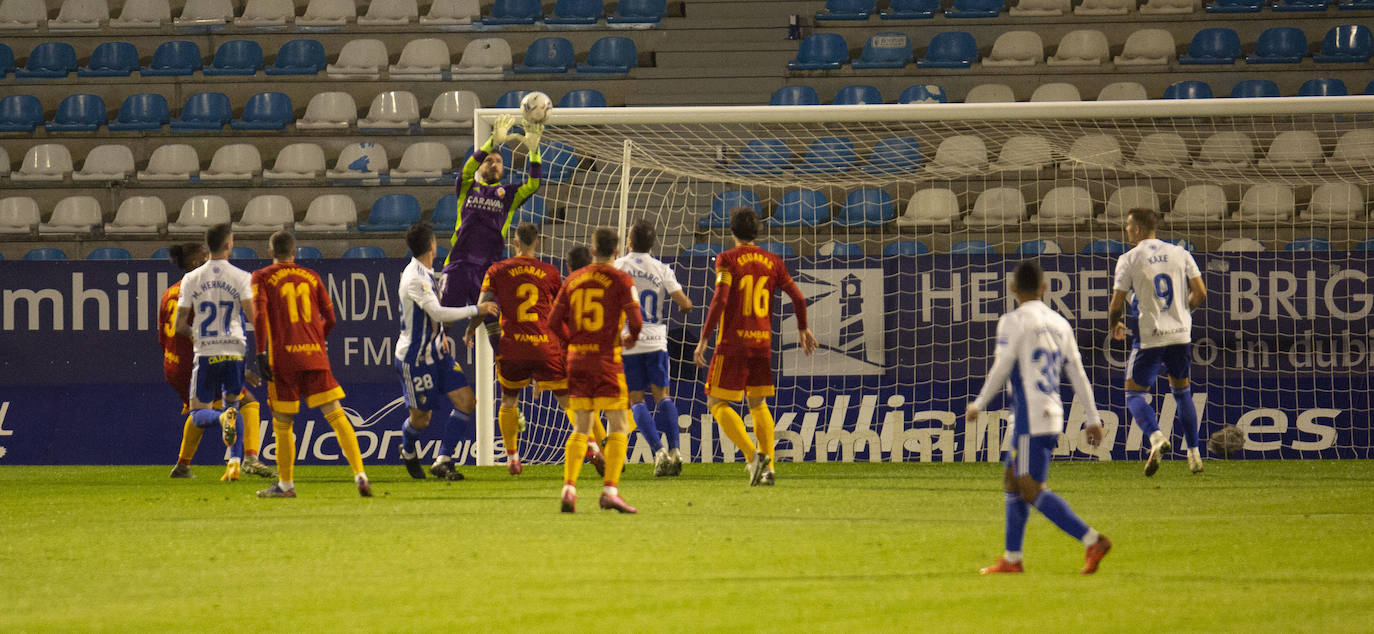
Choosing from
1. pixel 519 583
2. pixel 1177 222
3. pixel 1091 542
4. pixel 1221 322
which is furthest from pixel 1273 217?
pixel 519 583

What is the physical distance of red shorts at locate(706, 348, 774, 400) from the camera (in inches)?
398

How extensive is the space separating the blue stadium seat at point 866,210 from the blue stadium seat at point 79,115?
976 cm

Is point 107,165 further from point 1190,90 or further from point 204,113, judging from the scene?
point 1190,90

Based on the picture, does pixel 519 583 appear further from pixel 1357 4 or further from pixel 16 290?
pixel 1357 4

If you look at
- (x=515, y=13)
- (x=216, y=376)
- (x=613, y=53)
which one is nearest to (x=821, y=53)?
(x=613, y=53)

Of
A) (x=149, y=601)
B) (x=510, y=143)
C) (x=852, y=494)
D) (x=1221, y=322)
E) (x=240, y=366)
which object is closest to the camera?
(x=149, y=601)

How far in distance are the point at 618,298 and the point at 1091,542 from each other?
3354mm

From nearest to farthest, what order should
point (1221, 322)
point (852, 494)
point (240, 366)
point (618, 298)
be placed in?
point (618, 298) < point (852, 494) < point (240, 366) < point (1221, 322)

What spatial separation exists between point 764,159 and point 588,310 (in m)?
7.49

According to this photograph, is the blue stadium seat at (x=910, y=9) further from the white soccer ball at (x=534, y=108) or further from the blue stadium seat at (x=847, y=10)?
the white soccer ball at (x=534, y=108)

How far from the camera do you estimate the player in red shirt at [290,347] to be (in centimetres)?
934

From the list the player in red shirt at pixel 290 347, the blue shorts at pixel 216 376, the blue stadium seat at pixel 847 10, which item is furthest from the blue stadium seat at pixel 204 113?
the player in red shirt at pixel 290 347

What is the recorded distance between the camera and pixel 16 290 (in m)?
14.3

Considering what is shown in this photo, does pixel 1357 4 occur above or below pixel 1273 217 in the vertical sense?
above
